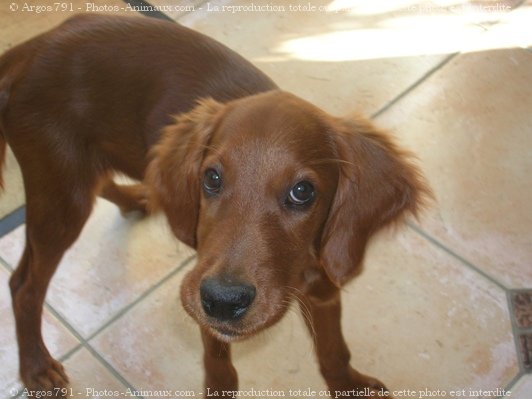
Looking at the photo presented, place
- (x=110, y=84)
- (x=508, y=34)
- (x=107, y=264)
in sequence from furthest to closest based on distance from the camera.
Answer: (x=508, y=34) → (x=107, y=264) → (x=110, y=84)

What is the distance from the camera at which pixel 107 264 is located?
3.08 m

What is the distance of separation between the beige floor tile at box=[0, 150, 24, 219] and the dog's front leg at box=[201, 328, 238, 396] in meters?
1.18

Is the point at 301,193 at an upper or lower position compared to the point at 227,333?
upper

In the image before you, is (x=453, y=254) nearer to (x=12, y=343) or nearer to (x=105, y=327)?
(x=105, y=327)

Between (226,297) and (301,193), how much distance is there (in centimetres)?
35

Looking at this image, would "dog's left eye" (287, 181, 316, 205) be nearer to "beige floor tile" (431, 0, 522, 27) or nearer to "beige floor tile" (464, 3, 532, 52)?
"beige floor tile" (464, 3, 532, 52)

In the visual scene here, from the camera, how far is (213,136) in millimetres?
Result: 2170

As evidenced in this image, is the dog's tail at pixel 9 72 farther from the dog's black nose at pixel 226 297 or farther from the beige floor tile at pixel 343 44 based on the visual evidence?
the beige floor tile at pixel 343 44

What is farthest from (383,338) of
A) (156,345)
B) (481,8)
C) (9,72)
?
(481,8)

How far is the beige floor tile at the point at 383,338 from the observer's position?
274 centimetres

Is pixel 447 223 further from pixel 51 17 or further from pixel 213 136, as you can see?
pixel 51 17

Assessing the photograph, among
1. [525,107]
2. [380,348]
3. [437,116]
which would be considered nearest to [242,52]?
[437,116]

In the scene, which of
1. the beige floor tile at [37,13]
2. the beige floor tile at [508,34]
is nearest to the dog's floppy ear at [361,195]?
the beige floor tile at [508,34]

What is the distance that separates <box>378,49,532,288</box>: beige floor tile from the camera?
3.05 m
